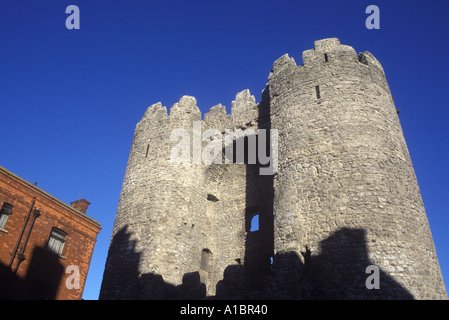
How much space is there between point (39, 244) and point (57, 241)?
44.0 inches

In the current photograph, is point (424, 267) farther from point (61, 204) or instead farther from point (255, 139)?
point (61, 204)

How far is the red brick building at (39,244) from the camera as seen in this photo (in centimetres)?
1355

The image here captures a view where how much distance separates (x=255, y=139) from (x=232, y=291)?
696 cm

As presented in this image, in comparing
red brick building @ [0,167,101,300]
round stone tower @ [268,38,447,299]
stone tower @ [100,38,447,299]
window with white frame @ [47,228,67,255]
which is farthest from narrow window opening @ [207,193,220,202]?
window with white frame @ [47,228,67,255]

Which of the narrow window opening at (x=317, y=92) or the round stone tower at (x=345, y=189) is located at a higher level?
the narrow window opening at (x=317, y=92)

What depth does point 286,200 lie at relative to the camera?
10.2 meters

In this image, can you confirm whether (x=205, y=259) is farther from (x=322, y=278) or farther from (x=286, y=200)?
(x=322, y=278)

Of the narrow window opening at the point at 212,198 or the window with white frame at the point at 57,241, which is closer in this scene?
the narrow window opening at the point at 212,198

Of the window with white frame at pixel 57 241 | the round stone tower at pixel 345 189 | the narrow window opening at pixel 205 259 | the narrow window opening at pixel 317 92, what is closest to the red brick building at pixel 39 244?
the window with white frame at pixel 57 241

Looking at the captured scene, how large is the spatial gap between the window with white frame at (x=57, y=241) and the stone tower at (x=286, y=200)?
423 cm

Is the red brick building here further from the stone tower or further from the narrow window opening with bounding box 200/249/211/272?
the narrow window opening with bounding box 200/249/211/272

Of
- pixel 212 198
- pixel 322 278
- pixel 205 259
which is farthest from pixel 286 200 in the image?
pixel 212 198

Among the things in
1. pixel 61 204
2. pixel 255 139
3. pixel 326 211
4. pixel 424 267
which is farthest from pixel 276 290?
pixel 61 204

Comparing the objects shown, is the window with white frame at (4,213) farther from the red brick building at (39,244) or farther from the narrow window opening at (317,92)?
the narrow window opening at (317,92)
